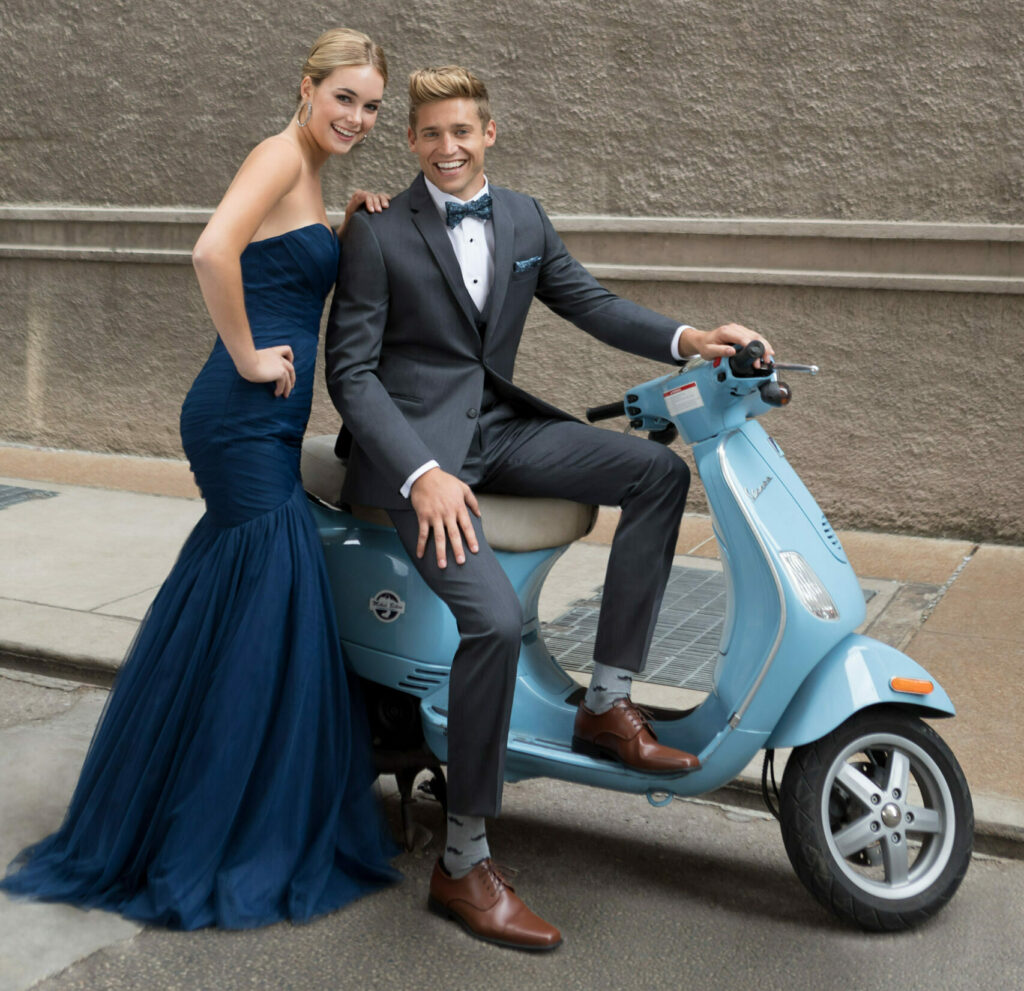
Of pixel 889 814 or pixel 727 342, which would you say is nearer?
pixel 889 814

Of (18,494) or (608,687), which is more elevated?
(608,687)

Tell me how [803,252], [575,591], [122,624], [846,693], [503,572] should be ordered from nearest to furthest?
[846,693], [503,572], [122,624], [575,591], [803,252]

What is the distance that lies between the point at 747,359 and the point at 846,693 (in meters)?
0.75

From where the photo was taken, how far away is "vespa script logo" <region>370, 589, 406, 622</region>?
10.2 ft

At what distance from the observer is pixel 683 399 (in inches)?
117

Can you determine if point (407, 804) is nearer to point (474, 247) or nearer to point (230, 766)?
point (230, 766)

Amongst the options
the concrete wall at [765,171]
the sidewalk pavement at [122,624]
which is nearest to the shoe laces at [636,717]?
the sidewalk pavement at [122,624]

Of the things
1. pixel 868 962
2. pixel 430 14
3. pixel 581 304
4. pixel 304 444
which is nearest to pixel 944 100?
pixel 430 14

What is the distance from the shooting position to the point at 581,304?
11.0 feet

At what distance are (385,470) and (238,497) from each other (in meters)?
0.42

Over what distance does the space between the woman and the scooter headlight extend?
3.53 feet

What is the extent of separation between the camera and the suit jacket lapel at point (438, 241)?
9.85ft

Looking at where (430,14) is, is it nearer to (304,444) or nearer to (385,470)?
(304,444)

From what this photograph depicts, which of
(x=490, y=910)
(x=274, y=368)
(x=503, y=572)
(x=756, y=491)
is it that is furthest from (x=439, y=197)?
(x=490, y=910)
